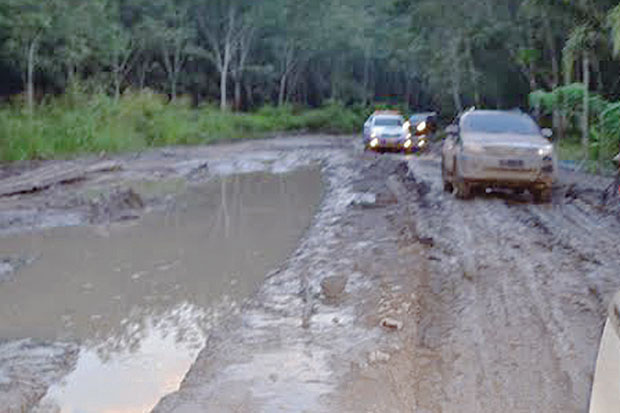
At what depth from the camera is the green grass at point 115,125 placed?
2850 cm

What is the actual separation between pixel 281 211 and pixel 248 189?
15.7ft

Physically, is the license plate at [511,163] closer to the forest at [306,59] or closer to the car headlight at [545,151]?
the car headlight at [545,151]

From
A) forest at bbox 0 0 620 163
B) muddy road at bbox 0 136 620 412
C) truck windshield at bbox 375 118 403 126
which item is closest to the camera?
muddy road at bbox 0 136 620 412

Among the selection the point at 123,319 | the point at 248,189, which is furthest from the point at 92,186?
the point at 123,319

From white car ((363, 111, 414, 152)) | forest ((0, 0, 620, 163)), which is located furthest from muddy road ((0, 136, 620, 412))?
white car ((363, 111, 414, 152))

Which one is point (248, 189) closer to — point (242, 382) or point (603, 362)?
point (242, 382)

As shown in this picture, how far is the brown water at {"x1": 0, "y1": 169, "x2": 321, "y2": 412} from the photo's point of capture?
23.4ft

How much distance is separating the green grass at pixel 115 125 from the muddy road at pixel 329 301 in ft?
36.3

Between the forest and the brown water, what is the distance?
28.5ft

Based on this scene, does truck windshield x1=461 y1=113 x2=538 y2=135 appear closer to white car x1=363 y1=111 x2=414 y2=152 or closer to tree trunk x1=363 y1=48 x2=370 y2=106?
white car x1=363 y1=111 x2=414 y2=152

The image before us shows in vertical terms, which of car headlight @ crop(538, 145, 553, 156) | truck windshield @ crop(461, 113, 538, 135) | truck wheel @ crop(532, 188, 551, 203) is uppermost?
truck windshield @ crop(461, 113, 538, 135)

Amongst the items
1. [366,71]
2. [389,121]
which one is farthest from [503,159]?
[366,71]

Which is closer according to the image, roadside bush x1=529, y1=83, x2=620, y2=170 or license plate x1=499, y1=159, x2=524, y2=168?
license plate x1=499, y1=159, x2=524, y2=168

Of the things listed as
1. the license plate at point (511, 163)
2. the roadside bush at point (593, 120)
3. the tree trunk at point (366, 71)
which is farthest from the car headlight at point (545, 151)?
the tree trunk at point (366, 71)
